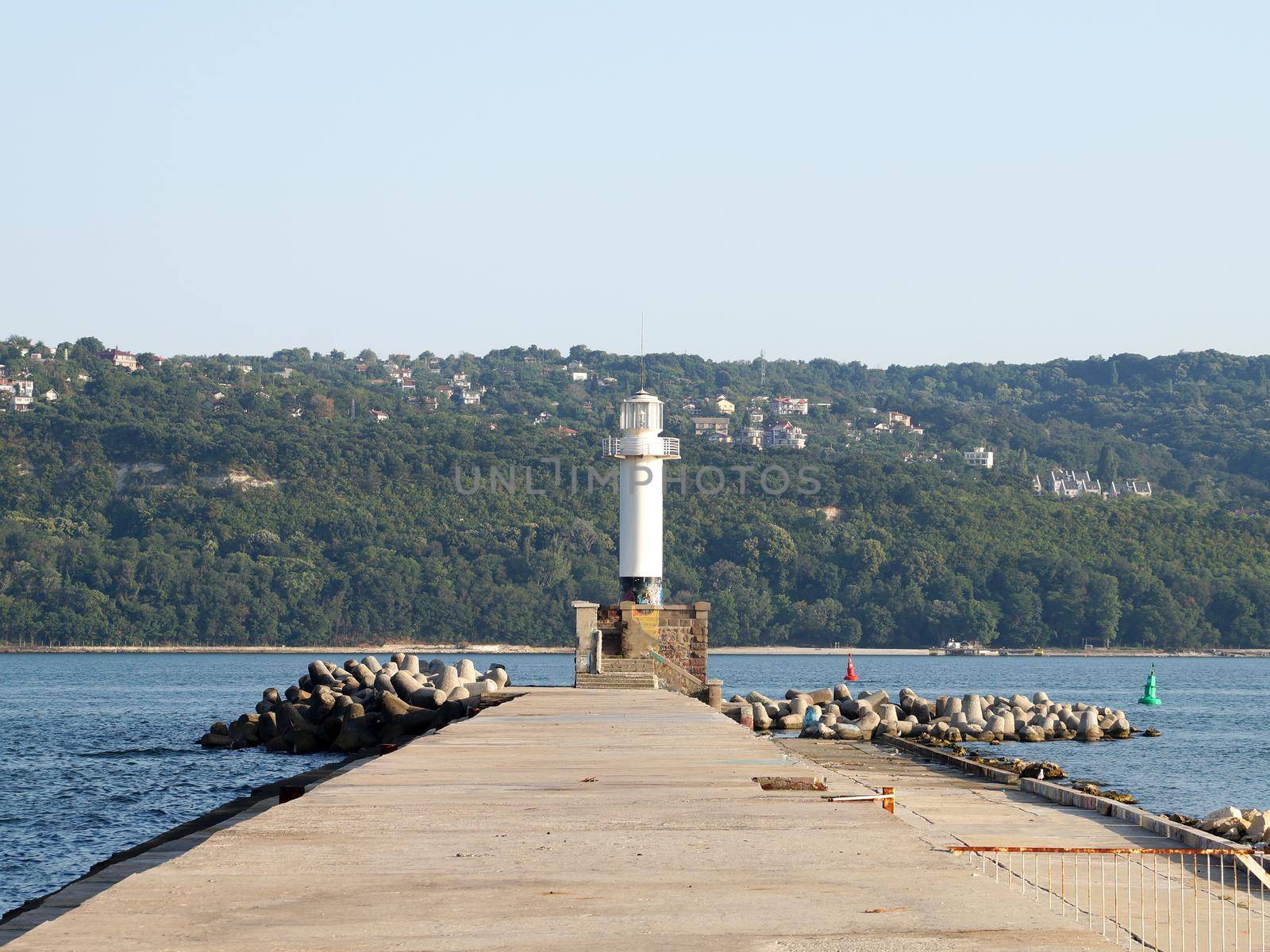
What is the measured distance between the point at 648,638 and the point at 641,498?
3.13 meters

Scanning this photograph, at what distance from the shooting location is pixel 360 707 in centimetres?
3416

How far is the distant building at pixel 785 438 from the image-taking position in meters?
182

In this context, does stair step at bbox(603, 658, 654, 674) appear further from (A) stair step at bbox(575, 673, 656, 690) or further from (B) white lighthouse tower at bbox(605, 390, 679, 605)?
(A) stair step at bbox(575, 673, 656, 690)

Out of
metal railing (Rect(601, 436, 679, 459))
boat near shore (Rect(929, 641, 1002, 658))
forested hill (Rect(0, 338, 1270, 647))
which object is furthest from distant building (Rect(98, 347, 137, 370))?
metal railing (Rect(601, 436, 679, 459))

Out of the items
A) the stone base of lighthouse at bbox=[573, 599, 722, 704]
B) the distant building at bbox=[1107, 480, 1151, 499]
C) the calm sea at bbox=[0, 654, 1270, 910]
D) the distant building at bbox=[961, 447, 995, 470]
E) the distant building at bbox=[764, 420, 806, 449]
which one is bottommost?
the calm sea at bbox=[0, 654, 1270, 910]

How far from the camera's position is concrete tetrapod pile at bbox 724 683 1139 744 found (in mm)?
33500

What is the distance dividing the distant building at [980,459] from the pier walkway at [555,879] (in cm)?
17490

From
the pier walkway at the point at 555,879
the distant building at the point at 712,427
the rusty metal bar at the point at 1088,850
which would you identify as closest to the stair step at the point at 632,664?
the pier walkway at the point at 555,879

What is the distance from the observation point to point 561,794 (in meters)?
13.0

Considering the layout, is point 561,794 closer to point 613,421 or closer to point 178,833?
point 178,833

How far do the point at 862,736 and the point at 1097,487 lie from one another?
6144 inches

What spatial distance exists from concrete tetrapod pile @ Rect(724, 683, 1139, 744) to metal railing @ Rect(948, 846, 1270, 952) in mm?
16084

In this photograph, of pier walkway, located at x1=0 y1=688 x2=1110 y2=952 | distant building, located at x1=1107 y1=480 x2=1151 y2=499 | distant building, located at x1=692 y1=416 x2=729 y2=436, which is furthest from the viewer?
distant building, located at x1=692 y1=416 x2=729 y2=436

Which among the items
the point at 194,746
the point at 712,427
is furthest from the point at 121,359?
the point at 194,746
